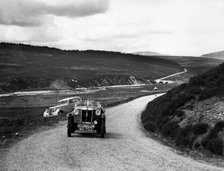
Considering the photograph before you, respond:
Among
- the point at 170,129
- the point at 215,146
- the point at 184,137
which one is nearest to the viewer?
the point at 215,146

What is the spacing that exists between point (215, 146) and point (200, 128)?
2915mm

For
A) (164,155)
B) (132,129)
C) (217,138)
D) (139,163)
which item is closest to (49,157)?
(139,163)

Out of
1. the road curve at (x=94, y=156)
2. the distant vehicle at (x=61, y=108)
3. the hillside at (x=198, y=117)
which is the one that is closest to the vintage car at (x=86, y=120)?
the road curve at (x=94, y=156)

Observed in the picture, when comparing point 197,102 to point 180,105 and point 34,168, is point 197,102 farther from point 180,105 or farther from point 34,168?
point 34,168

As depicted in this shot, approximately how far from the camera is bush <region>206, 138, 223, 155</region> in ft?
60.4

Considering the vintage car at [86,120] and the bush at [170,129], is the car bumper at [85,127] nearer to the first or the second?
the vintage car at [86,120]

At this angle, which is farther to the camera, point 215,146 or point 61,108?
point 61,108

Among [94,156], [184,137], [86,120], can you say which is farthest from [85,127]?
[184,137]

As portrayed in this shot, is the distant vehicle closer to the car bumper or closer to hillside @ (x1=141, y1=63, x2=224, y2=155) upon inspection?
hillside @ (x1=141, y1=63, x2=224, y2=155)

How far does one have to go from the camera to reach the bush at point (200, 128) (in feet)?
69.8

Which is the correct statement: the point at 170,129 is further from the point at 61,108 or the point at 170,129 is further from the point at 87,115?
the point at 61,108

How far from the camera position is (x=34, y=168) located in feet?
48.4

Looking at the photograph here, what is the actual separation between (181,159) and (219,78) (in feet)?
48.6

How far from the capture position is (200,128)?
21562 millimetres
